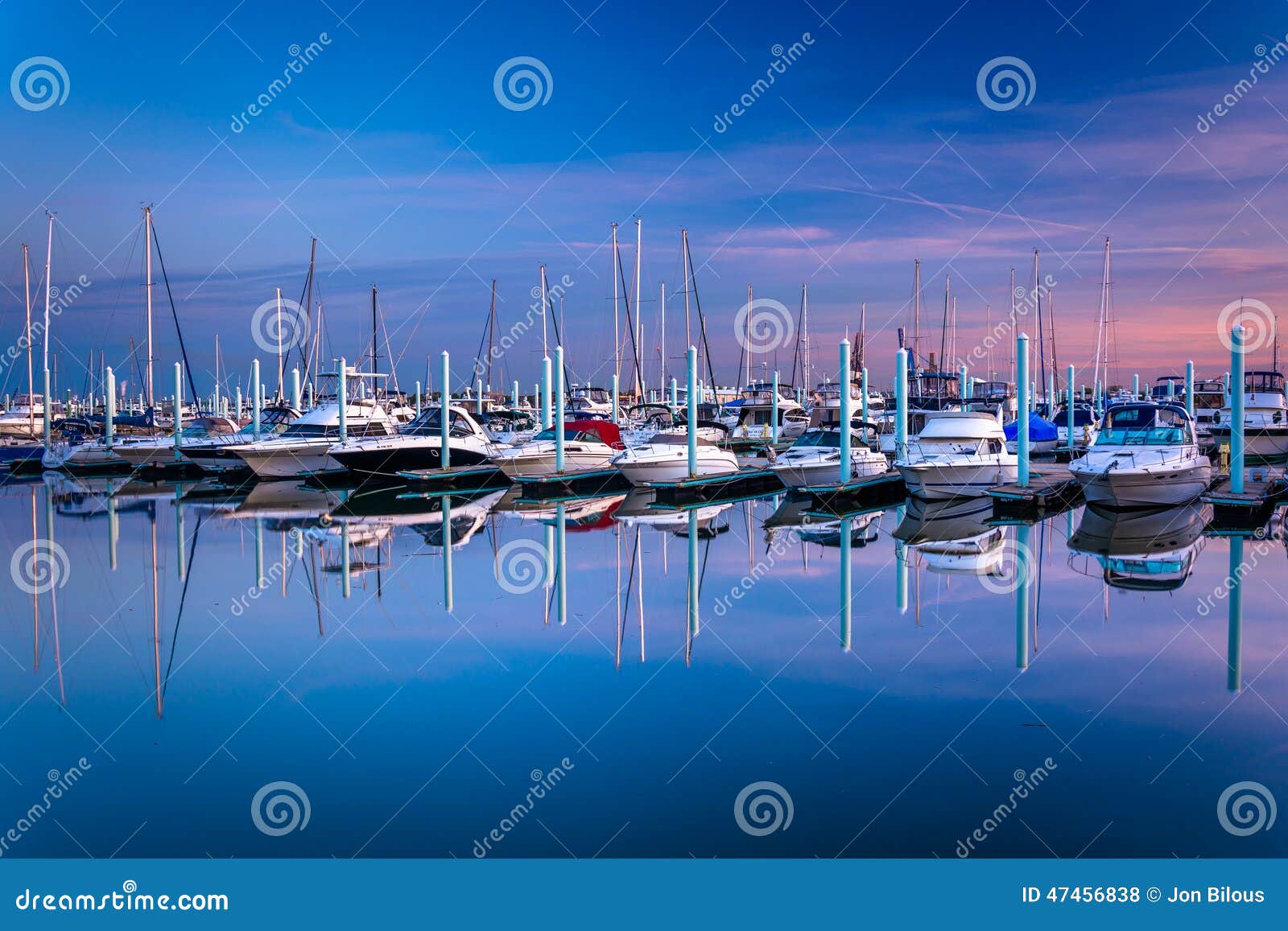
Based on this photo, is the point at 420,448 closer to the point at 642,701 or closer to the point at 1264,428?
the point at 642,701

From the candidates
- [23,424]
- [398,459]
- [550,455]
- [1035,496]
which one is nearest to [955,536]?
[1035,496]

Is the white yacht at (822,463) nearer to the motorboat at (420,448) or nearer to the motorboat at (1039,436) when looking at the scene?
the motorboat at (420,448)

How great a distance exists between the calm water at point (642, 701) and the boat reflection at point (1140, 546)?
132 millimetres

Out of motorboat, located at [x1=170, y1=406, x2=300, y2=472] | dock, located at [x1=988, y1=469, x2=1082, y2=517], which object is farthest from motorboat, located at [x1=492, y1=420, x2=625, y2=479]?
dock, located at [x1=988, y1=469, x2=1082, y2=517]

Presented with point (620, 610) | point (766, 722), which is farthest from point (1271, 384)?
point (766, 722)

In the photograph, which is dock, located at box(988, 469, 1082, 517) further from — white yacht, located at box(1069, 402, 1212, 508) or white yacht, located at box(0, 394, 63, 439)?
white yacht, located at box(0, 394, 63, 439)

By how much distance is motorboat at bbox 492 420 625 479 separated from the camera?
32.6 m

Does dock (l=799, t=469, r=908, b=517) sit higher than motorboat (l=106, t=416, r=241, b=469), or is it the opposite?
motorboat (l=106, t=416, r=241, b=469)

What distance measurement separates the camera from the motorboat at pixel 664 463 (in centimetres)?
3078

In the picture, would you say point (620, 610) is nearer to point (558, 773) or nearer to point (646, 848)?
point (558, 773)

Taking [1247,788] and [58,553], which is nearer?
[1247,788]

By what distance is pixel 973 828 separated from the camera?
7.28 m

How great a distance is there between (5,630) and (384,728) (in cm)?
720

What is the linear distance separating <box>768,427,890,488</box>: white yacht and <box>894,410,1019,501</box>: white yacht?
65.8 inches
